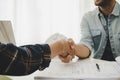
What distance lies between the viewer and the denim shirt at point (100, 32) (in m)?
1.42

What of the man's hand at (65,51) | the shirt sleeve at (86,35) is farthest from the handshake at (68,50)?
the shirt sleeve at (86,35)

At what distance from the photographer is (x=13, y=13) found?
6.59 feet

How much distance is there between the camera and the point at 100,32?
1.45 metres

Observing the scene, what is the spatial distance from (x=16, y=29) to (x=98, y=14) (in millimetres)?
836

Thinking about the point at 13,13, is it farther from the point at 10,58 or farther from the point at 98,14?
the point at 10,58

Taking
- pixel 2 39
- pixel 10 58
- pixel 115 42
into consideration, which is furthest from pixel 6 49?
pixel 115 42

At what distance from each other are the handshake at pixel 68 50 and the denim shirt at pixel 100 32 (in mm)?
216

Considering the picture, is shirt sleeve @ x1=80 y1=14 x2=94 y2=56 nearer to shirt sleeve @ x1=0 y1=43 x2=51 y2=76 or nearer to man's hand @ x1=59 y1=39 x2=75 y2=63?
man's hand @ x1=59 y1=39 x2=75 y2=63

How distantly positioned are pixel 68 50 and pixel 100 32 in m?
0.46

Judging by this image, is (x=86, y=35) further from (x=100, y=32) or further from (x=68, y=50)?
(x=68, y=50)

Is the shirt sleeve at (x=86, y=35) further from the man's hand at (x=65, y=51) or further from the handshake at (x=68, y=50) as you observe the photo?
the man's hand at (x=65, y=51)

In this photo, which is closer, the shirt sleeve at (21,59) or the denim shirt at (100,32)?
the shirt sleeve at (21,59)

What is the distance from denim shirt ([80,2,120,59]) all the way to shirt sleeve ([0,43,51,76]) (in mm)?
781

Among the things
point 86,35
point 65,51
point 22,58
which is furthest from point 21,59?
point 86,35
